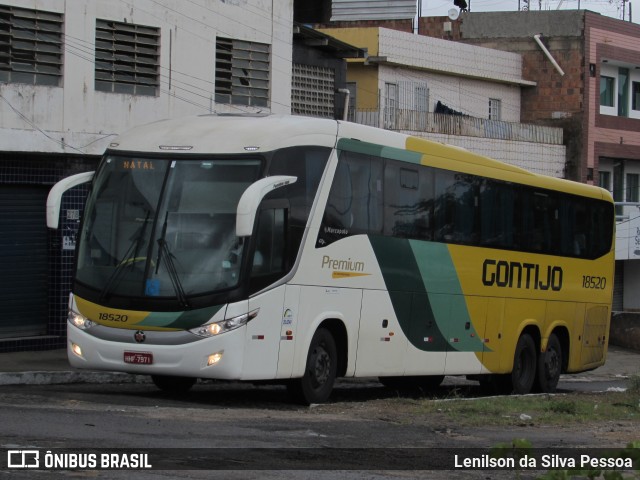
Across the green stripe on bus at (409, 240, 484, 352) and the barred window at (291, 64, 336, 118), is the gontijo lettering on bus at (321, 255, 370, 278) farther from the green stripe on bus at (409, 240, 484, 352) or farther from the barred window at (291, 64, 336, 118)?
the barred window at (291, 64, 336, 118)

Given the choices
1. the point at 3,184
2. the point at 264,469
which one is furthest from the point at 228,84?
the point at 264,469

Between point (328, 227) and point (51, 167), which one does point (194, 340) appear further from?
point (51, 167)

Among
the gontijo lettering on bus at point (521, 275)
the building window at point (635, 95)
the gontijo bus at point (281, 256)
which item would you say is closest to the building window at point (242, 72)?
the gontijo bus at point (281, 256)

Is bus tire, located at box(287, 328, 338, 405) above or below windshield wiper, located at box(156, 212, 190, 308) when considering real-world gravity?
below

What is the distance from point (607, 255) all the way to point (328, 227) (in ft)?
31.3

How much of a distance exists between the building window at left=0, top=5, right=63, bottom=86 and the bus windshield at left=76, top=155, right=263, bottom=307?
661 centimetres

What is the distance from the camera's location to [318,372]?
14734 millimetres

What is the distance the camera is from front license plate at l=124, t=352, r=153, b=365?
13398 mm

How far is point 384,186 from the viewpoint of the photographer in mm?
16094

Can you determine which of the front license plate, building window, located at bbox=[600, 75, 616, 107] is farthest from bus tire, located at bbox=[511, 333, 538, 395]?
building window, located at bbox=[600, 75, 616, 107]

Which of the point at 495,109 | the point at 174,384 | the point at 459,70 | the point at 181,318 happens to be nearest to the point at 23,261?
the point at 174,384

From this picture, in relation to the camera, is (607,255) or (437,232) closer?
(437,232)

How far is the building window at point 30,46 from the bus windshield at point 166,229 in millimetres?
6605

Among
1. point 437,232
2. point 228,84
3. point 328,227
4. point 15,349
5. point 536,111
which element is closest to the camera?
point 328,227
